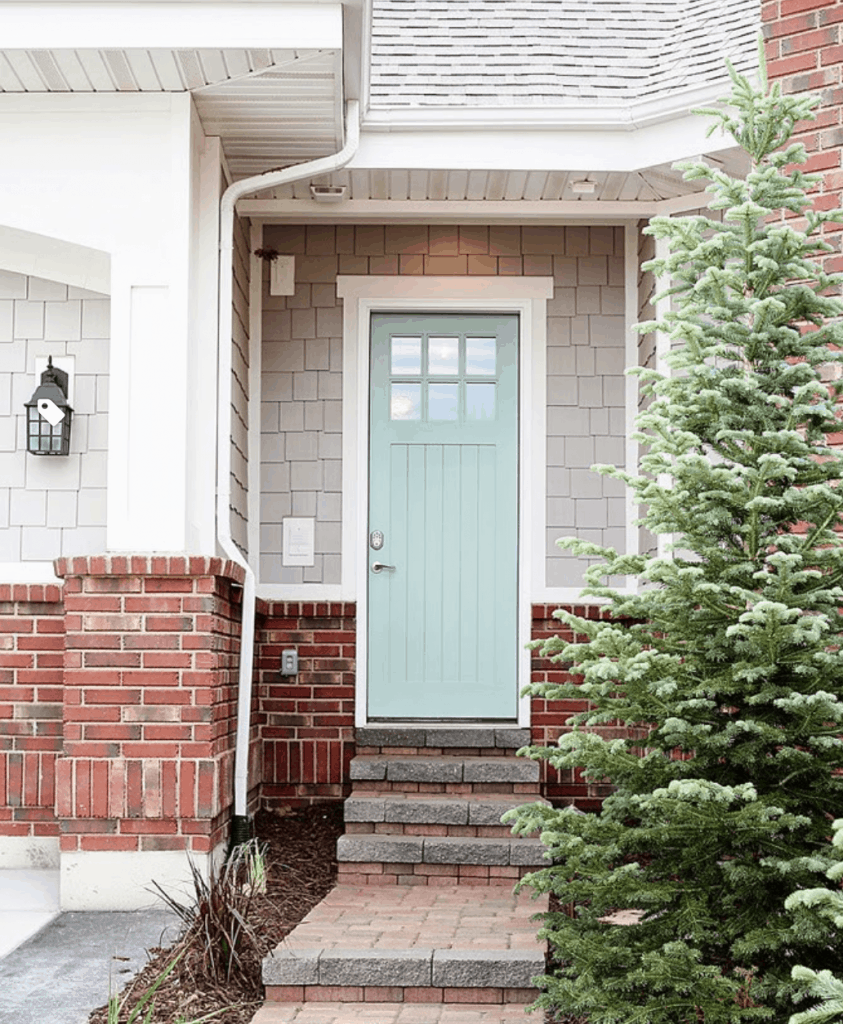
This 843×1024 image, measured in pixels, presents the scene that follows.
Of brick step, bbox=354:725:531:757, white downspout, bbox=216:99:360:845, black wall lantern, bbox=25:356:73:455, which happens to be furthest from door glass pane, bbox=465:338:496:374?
black wall lantern, bbox=25:356:73:455

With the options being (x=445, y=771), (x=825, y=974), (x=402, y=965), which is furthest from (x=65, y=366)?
(x=825, y=974)

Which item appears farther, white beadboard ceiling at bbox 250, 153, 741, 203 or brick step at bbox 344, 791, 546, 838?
white beadboard ceiling at bbox 250, 153, 741, 203

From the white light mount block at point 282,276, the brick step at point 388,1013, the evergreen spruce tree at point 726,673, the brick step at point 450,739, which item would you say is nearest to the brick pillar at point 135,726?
the brick step at point 388,1013

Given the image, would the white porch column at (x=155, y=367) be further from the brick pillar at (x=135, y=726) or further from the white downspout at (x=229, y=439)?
the white downspout at (x=229, y=439)

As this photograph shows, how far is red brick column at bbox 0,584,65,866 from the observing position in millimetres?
5988

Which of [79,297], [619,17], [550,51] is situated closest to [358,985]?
[79,297]

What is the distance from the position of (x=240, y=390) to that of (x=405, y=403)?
0.93 metres

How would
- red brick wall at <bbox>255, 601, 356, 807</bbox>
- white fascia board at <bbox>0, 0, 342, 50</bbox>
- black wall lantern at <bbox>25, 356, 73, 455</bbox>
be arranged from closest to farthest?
white fascia board at <bbox>0, 0, 342, 50</bbox> < black wall lantern at <bbox>25, 356, 73, 455</bbox> < red brick wall at <bbox>255, 601, 356, 807</bbox>

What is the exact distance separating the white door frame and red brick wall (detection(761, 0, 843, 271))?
2.50 metres

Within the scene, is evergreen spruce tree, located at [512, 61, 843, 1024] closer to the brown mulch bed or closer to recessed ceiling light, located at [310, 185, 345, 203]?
the brown mulch bed

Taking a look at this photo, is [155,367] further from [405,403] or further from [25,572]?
[405,403]

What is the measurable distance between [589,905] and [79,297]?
3843 millimetres

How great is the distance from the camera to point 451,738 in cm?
677

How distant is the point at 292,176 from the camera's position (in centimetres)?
626
